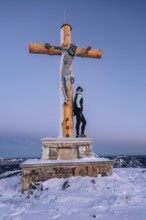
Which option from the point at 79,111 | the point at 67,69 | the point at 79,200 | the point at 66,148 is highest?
the point at 67,69

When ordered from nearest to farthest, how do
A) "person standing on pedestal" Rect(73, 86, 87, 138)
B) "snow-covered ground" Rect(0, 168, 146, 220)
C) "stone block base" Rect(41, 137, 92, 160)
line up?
"snow-covered ground" Rect(0, 168, 146, 220), "stone block base" Rect(41, 137, 92, 160), "person standing on pedestal" Rect(73, 86, 87, 138)

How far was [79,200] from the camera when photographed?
479 centimetres

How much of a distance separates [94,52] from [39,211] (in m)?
6.38

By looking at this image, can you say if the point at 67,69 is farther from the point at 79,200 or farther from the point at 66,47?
the point at 79,200

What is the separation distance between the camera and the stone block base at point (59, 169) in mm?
6309

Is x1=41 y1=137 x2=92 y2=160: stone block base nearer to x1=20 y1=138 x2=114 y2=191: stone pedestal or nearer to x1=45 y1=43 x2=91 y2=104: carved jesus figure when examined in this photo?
x1=20 y1=138 x2=114 y2=191: stone pedestal

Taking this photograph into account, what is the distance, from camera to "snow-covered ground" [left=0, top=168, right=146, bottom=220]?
12.9ft

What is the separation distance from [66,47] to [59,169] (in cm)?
425

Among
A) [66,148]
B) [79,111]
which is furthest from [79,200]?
[79,111]

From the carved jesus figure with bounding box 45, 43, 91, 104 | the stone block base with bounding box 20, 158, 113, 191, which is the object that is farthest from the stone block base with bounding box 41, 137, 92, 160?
the carved jesus figure with bounding box 45, 43, 91, 104

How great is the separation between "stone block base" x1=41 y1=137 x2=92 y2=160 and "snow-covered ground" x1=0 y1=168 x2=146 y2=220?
0.90 m

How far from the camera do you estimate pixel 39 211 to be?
14.1 feet

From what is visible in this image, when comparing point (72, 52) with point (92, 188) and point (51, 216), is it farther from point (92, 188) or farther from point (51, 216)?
point (51, 216)

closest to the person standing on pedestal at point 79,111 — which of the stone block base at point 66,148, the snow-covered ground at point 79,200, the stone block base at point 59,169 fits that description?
the stone block base at point 66,148
